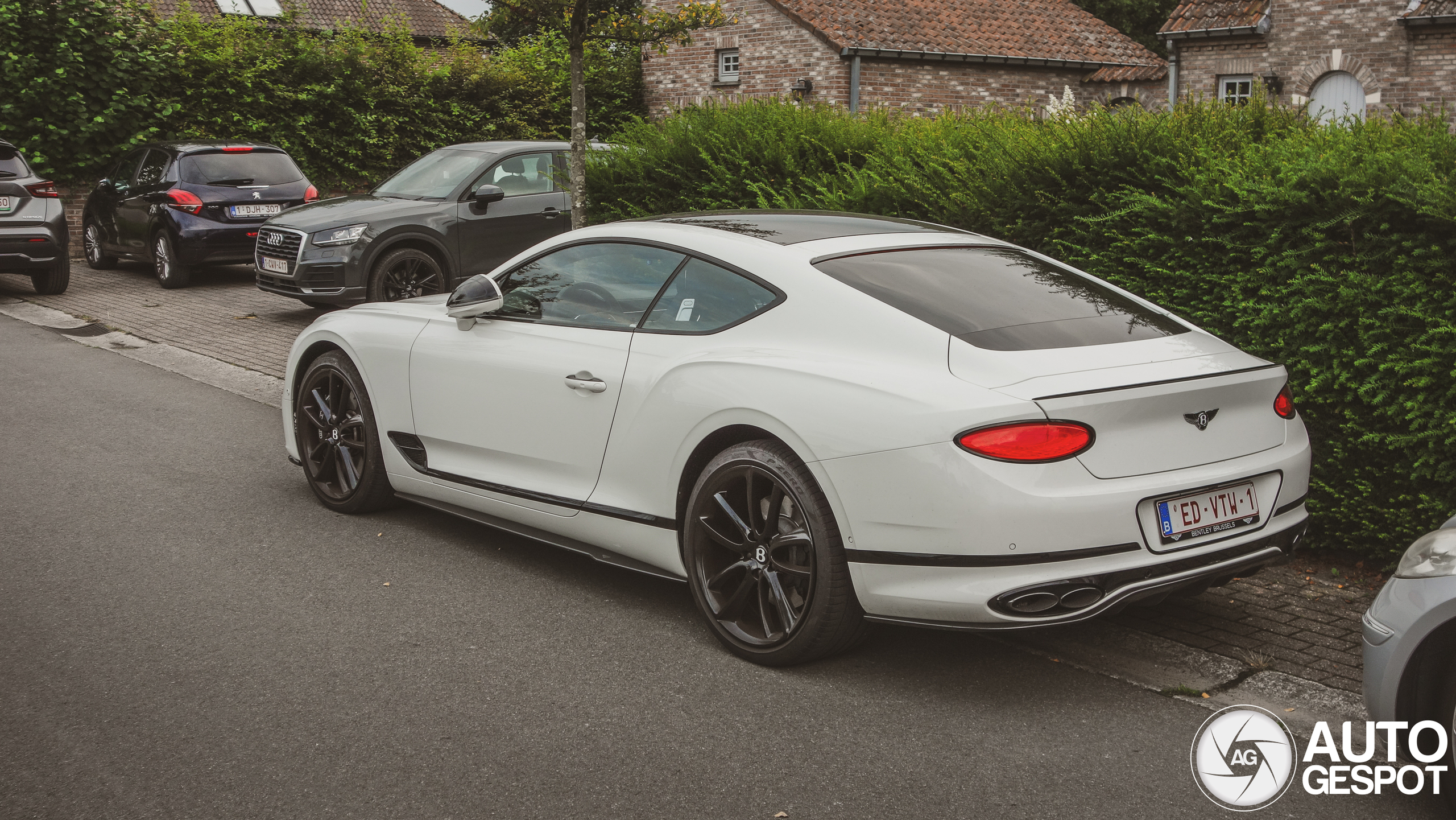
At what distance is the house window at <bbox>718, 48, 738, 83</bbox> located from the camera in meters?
31.7

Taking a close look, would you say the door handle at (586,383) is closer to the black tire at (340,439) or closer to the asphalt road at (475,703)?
the asphalt road at (475,703)

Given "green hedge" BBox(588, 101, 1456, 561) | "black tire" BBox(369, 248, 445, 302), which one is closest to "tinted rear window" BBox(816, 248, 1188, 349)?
"green hedge" BBox(588, 101, 1456, 561)

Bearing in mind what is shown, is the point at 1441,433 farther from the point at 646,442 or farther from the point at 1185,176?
the point at 646,442

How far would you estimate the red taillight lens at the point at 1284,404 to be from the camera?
4277mm

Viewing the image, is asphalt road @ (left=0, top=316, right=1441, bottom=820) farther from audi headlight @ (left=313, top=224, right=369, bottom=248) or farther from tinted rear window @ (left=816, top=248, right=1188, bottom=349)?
audi headlight @ (left=313, top=224, right=369, bottom=248)

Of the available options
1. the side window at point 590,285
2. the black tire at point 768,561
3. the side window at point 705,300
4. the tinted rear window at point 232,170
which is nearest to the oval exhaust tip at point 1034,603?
the black tire at point 768,561

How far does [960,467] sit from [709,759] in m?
1.11

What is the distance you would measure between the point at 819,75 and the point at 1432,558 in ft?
91.1

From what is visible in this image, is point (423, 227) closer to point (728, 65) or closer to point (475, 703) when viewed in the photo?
point (475, 703)

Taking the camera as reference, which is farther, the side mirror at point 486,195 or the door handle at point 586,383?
the side mirror at point 486,195

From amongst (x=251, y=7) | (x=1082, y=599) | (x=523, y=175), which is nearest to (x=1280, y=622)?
(x=1082, y=599)

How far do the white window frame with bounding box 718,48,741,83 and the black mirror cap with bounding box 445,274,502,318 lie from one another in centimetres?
2711

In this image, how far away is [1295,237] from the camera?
17.4 ft

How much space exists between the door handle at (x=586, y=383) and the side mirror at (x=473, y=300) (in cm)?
69
